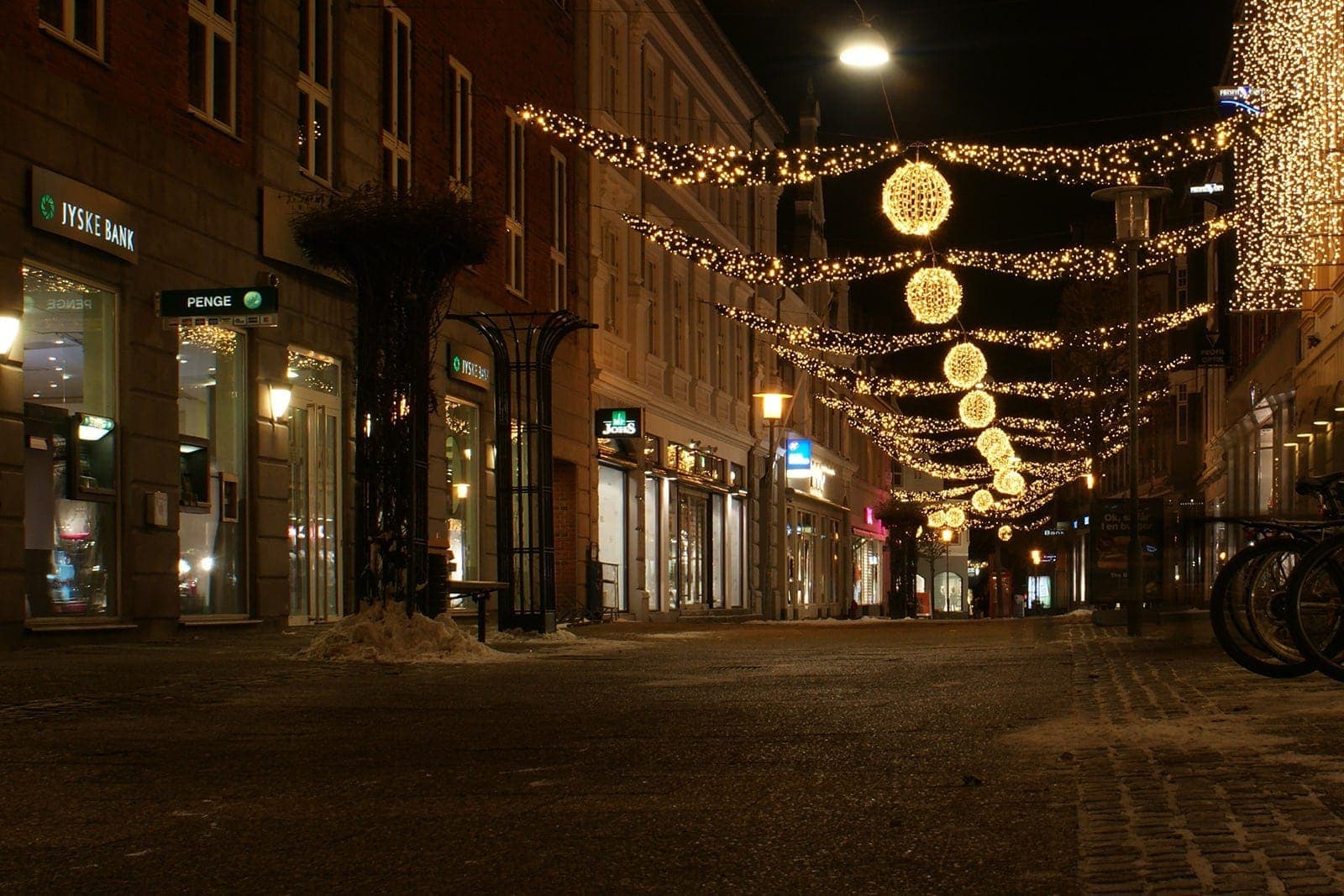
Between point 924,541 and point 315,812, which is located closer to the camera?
point 315,812

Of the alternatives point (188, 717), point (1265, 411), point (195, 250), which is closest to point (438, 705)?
point (188, 717)

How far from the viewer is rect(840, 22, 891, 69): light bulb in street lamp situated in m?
21.2

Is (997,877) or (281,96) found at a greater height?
(281,96)

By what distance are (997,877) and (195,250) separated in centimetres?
1496

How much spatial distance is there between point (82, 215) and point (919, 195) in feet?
35.5

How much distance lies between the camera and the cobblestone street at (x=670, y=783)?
4.77 metres

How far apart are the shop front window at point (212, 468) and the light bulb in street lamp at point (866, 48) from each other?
298 inches

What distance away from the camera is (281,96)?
798 inches

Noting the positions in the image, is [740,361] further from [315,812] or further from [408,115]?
[315,812]

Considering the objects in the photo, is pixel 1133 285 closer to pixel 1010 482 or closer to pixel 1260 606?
pixel 1260 606

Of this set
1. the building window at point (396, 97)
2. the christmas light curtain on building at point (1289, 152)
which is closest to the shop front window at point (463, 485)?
the building window at point (396, 97)

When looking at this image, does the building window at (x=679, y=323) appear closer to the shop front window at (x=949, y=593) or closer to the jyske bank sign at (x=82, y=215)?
the jyske bank sign at (x=82, y=215)

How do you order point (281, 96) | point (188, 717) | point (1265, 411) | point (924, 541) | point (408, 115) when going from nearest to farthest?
point (188, 717) < point (281, 96) < point (408, 115) < point (1265, 411) < point (924, 541)

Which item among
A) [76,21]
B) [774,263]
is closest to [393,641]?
[76,21]
